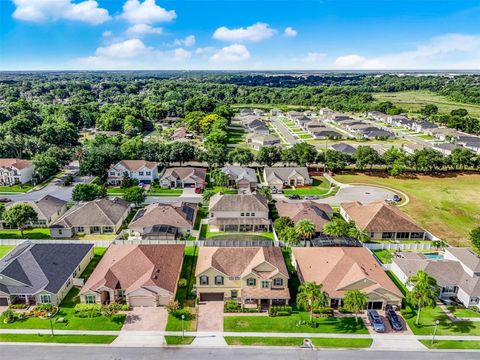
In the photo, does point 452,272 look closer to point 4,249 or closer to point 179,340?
point 179,340

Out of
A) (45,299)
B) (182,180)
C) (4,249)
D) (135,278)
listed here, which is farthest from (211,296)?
(182,180)

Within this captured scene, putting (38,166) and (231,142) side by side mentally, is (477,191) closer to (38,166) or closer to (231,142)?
(231,142)

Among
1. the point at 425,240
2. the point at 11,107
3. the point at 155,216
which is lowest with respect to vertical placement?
the point at 425,240

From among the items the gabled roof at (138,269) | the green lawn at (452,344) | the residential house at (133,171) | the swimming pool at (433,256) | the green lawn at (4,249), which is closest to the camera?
the green lawn at (452,344)

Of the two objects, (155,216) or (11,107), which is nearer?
(155,216)

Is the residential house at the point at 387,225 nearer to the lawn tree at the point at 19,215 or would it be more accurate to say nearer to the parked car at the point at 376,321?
the parked car at the point at 376,321

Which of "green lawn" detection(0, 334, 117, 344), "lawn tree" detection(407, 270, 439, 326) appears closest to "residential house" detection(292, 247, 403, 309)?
"lawn tree" detection(407, 270, 439, 326)

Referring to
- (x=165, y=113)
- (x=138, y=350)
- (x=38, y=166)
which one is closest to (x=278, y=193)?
(x=138, y=350)

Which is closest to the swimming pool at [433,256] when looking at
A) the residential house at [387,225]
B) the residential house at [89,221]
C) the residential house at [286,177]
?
the residential house at [387,225]
